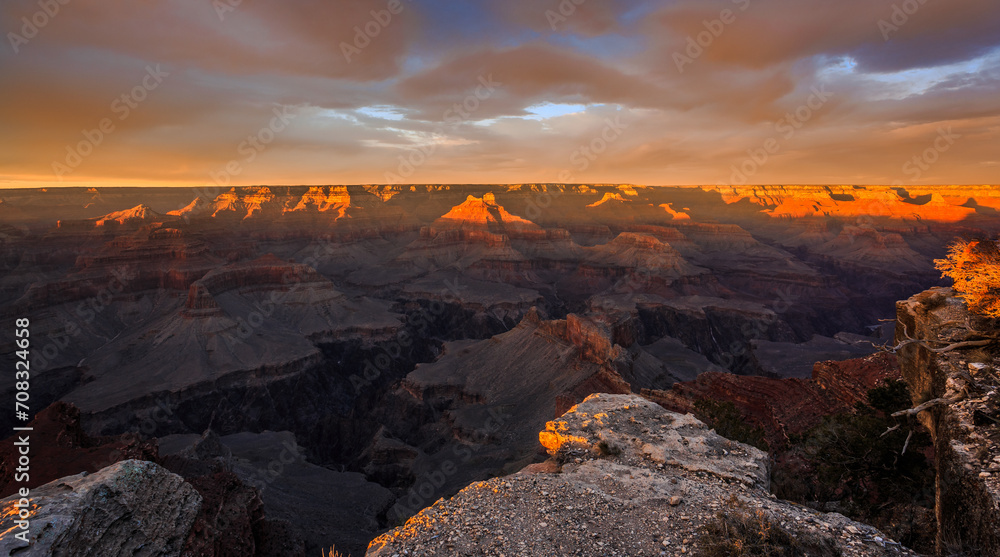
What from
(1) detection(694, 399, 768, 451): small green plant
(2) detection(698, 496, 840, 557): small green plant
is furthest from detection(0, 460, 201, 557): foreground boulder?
(1) detection(694, 399, 768, 451): small green plant

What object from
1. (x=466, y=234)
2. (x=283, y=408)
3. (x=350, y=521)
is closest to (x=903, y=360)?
(x=350, y=521)

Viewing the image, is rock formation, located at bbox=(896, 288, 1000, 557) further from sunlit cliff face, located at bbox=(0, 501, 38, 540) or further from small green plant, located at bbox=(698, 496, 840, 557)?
sunlit cliff face, located at bbox=(0, 501, 38, 540)

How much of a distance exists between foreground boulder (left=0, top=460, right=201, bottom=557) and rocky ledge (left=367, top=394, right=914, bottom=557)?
711cm

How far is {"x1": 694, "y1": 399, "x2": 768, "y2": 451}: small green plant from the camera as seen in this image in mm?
21281

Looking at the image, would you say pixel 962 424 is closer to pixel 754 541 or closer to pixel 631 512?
pixel 754 541

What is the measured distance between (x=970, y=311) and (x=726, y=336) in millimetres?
80953

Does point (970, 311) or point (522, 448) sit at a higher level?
point (970, 311)

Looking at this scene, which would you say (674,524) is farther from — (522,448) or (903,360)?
(522,448)

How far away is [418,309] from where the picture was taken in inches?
3844

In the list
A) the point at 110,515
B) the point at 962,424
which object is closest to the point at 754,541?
the point at 962,424

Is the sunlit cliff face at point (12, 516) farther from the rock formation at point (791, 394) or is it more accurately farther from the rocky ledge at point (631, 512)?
the rock formation at point (791, 394)

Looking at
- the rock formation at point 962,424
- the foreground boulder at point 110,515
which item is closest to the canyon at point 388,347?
the foreground boulder at point 110,515

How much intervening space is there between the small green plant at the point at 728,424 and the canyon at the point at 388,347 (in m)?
2.58

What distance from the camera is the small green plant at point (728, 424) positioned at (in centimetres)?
2128
